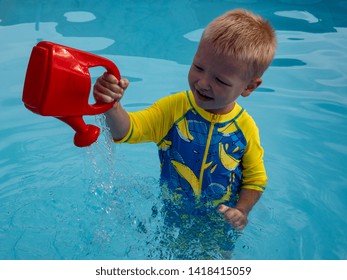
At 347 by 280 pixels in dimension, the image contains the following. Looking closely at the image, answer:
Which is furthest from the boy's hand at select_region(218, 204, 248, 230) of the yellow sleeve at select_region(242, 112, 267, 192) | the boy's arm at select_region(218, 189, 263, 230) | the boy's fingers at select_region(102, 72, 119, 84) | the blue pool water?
the boy's fingers at select_region(102, 72, 119, 84)

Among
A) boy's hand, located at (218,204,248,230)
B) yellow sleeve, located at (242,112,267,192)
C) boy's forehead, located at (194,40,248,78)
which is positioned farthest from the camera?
yellow sleeve, located at (242,112,267,192)

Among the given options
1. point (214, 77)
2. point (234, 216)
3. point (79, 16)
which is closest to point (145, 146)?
point (234, 216)

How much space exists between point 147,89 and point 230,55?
6.22 ft

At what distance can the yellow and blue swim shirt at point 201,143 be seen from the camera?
197cm

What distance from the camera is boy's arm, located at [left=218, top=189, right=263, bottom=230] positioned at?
74.6 inches

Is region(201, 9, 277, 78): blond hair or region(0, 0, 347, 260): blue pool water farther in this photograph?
region(0, 0, 347, 260): blue pool water

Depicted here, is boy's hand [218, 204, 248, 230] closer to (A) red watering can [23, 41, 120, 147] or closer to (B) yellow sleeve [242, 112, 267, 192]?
(B) yellow sleeve [242, 112, 267, 192]

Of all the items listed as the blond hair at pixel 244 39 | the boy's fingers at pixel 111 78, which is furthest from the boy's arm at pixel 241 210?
the boy's fingers at pixel 111 78

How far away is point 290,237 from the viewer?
2.54 meters

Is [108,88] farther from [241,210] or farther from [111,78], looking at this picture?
[241,210]

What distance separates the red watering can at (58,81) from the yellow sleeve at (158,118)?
375mm

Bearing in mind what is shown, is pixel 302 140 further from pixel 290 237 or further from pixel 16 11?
pixel 16 11

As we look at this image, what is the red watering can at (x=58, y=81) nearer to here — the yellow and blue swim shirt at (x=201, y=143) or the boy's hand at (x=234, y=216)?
the yellow and blue swim shirt at (x=201, y=143)
